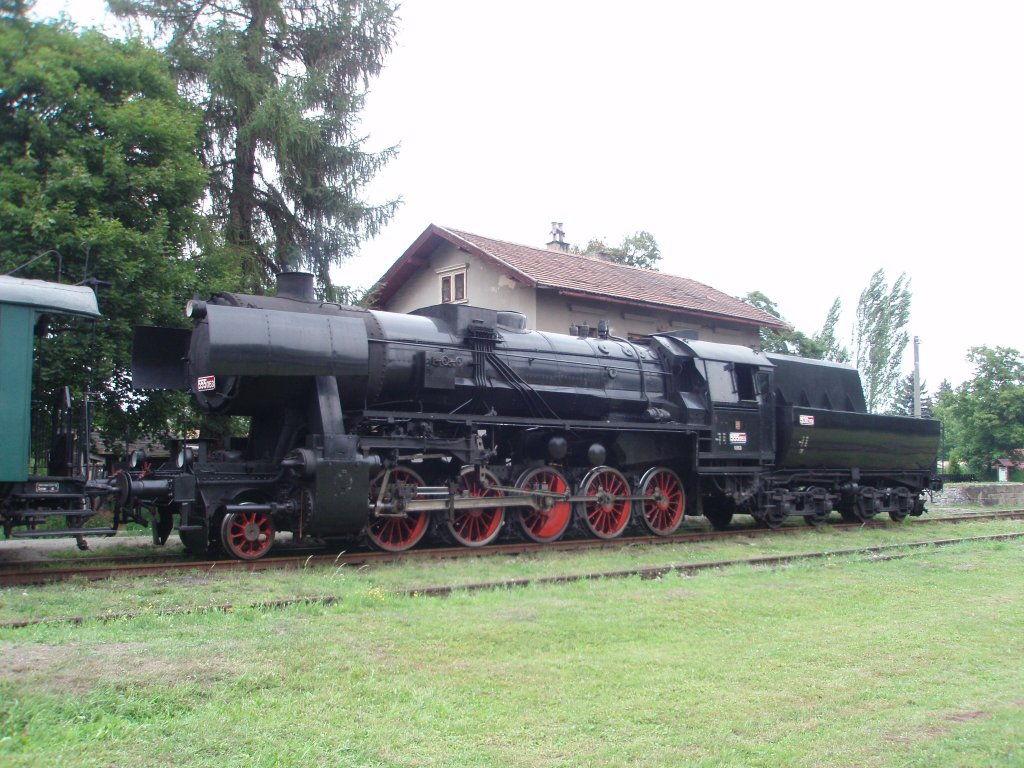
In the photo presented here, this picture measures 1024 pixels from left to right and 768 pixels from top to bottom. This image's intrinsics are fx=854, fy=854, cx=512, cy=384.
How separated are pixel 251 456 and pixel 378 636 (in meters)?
5.62

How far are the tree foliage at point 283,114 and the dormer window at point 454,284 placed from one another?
17.8ft

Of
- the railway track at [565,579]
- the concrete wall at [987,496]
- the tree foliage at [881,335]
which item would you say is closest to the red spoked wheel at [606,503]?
the railway track at [565,579]

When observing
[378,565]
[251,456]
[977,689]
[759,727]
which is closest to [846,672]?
[977,689]

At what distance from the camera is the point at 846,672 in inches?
219

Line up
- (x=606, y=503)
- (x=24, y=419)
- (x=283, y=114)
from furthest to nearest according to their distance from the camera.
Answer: (x=283, y=114), (x=606, y=503), (x=24, y=419)

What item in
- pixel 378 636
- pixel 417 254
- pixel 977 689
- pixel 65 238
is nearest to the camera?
pixel 977 689

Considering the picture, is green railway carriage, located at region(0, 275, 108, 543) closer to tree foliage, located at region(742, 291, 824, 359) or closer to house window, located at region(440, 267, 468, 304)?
house window, located at region(440, 267, 468, 304)

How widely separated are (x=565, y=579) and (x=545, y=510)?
3.27 m

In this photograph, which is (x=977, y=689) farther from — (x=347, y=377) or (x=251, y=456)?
(x=251, y=456)

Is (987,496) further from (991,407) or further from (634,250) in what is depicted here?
(634,250)

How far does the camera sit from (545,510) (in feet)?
40.9

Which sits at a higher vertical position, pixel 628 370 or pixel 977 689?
pixel 628 370

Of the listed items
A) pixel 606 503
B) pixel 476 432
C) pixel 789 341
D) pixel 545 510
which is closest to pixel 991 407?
pixel 789 341

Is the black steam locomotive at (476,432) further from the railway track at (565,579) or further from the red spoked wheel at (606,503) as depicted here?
the railway track at (565,579)
